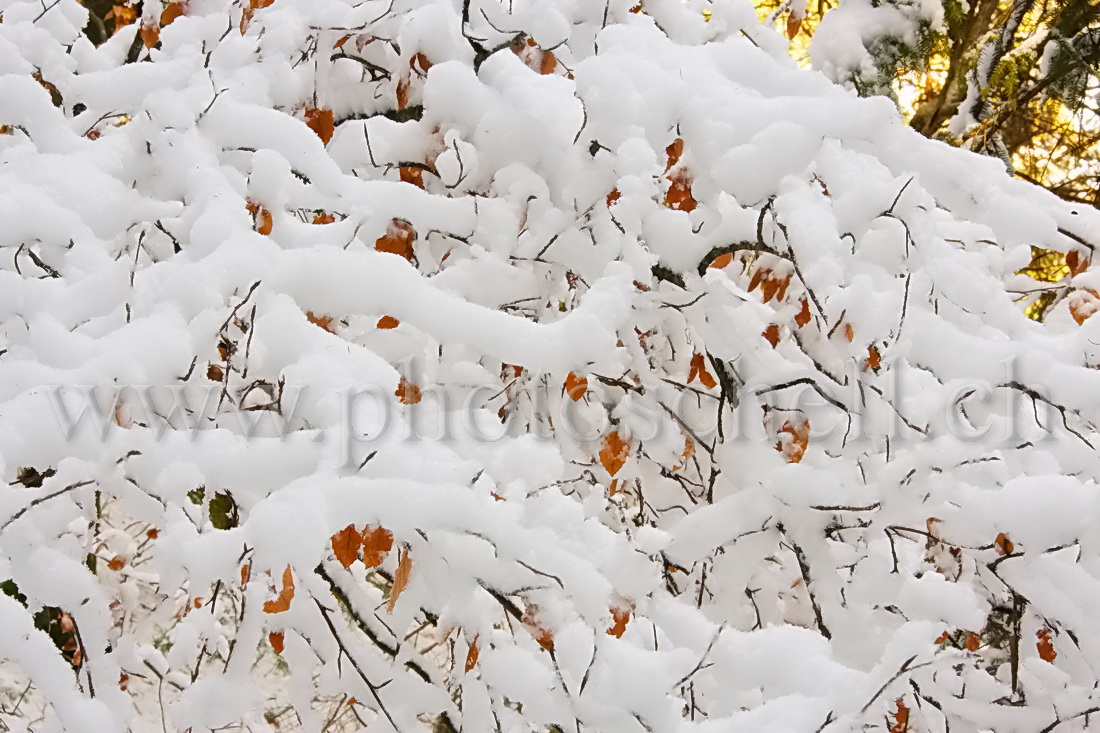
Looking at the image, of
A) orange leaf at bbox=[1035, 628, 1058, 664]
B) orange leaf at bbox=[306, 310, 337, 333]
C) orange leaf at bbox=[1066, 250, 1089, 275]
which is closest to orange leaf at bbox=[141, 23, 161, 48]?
orange leaf at bbox=[306, 310, 337, 333]

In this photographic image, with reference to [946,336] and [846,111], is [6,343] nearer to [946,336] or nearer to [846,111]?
[846,111]

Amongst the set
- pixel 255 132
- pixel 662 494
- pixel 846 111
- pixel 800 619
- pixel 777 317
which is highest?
pixel 846 111

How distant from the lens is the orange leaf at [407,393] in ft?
4.47

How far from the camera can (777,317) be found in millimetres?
1843

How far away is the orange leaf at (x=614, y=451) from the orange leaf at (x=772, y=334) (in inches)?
18.1

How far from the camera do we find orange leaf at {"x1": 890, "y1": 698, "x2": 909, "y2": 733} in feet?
5.90

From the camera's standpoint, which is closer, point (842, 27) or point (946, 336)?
point (946, 336)

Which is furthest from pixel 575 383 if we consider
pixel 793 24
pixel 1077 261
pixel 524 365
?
pixel 793 24

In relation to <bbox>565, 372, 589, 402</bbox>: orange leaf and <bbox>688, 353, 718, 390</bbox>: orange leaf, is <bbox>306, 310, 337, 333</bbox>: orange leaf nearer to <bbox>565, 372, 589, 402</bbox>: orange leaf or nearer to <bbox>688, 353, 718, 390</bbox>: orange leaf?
<bbox>565, 372, 589, 402</bbox>: orange leaf

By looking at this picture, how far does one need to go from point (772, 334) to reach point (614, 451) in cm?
52

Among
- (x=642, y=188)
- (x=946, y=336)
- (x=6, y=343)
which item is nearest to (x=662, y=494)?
(x=946, y=336)

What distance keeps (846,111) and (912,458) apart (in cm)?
73

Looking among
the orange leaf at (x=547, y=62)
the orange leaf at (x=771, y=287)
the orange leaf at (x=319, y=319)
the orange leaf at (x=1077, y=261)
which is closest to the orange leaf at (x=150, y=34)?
the orange leaf at (x=547, y=62)

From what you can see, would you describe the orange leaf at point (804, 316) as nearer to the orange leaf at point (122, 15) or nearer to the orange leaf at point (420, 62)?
the orange leaf at point (420, 62)
